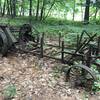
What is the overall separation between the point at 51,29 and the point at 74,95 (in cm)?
937

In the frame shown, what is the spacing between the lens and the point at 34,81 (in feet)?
21.4

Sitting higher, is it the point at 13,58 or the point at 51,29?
the point at 51,29

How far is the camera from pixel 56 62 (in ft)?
25.4

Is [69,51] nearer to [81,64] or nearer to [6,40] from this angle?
[81,64]

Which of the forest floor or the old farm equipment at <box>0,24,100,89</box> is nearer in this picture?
the forest floor

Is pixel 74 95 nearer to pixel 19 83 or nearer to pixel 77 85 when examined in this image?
pixel 77 85

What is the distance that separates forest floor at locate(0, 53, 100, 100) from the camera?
19.0 ft

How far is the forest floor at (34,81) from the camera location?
5.80 metres

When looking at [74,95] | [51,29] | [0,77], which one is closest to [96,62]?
[74,95]

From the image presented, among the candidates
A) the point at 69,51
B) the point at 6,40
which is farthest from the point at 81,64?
the point at 6,40

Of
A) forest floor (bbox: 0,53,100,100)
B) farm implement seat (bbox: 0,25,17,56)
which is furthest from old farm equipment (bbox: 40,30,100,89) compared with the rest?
farm implement seat (bbox: 0,25,17,56)

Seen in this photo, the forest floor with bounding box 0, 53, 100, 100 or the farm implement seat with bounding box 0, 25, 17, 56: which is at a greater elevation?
the farm implement seat with bounding box 0, 25, 17, 56

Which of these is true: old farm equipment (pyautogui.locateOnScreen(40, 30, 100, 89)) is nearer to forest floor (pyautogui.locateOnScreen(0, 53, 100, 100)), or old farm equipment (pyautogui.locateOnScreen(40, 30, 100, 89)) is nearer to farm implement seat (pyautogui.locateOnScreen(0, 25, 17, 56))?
forest floor (pyautogui.locateOnScreen(0, 53, 100, 100))

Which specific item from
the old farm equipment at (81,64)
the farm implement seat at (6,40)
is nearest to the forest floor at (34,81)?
the old farm equipment at (81,64)
